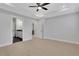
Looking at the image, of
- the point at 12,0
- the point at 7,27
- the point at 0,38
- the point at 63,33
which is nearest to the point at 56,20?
the point at 63,33

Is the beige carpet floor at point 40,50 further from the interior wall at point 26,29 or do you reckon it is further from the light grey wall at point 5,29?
the interior wall at point 26,29

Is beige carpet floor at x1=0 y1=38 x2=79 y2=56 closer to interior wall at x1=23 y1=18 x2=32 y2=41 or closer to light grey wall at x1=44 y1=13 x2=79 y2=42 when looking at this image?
light grey wall at x1=44 y1=13 x2=79 y2=42

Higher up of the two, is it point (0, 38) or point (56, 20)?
point (56, 20)

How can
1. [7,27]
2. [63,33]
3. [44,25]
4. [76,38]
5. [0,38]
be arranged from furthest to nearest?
1. [44,25]
2. [63,33]
3. [76,38]
4. [7,27]
5. [0,38]

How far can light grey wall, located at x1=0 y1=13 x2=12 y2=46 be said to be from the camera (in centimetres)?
443

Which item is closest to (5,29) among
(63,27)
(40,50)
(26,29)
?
(26,29)

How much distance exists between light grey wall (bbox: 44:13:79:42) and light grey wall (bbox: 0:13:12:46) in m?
3.70

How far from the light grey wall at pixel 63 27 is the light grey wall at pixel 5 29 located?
370 cm

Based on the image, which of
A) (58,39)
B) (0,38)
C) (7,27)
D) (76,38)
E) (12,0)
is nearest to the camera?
(12,0)

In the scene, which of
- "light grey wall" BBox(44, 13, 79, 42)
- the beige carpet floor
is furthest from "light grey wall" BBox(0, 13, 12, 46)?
"light grey wall" BBox(44, 13, 79, 42)

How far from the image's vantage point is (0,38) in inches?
171

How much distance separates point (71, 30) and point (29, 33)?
357 cm

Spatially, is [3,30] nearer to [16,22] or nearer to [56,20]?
[16,22]

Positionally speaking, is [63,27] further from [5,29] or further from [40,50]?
[5,29]
